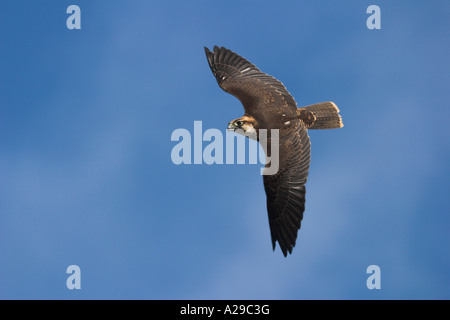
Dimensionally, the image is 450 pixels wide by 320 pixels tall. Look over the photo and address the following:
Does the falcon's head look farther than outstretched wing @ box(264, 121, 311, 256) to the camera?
Yes

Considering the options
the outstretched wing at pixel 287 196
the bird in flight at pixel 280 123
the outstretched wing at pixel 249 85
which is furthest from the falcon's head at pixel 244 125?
the outstretched wing at pixel 287 196

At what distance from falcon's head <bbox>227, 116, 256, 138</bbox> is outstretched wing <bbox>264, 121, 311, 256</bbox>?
928mm

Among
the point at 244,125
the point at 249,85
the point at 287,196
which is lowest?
the point at 287,196

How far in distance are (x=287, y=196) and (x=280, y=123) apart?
69.9 inches

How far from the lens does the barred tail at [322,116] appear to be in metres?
14.3

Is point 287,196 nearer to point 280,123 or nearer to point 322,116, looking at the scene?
point 280,123

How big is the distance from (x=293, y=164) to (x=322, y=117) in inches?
72.8

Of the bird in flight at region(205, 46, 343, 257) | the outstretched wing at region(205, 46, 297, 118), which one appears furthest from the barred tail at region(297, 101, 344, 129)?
the outstretched wing at region(205, 46, 297, 118)

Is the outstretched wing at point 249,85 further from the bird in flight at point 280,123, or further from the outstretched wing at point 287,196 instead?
the outstretched wing at point 287,196

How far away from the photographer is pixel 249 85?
14766 mm

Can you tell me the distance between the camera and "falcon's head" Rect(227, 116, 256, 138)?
13992mm

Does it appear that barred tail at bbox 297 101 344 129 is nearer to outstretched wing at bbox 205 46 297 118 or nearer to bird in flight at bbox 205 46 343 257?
bird in flight at bbox 205 46 343 257

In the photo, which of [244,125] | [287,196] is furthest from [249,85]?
[287,196]
